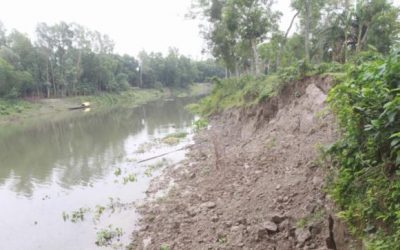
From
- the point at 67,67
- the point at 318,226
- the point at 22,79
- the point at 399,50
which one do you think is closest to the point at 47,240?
the point at 318,226

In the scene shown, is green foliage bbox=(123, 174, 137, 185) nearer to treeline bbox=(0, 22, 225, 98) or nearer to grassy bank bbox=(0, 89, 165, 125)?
grassy bank bbox=(0, 89, 165, 125)

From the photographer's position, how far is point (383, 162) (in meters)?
3.47

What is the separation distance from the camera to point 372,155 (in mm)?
3637

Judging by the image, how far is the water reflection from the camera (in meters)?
13.0

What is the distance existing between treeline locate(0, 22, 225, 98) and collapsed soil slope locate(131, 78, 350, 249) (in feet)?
129

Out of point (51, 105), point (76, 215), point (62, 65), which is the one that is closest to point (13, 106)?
point (51, 105)

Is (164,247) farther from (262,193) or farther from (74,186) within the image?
(74,186)

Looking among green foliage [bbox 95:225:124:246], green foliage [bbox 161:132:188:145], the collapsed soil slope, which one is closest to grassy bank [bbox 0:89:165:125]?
green foliage [bbox 161:132:188:145]

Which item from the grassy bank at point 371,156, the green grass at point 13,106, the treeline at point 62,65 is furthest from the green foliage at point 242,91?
the treeline at point 62,65

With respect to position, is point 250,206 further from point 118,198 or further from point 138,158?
point 138,158

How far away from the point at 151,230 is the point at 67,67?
160 feet

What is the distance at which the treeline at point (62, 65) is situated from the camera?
4353 cm

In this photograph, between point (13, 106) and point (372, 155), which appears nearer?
point (372, 155)

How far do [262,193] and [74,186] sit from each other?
8182 millimetres
